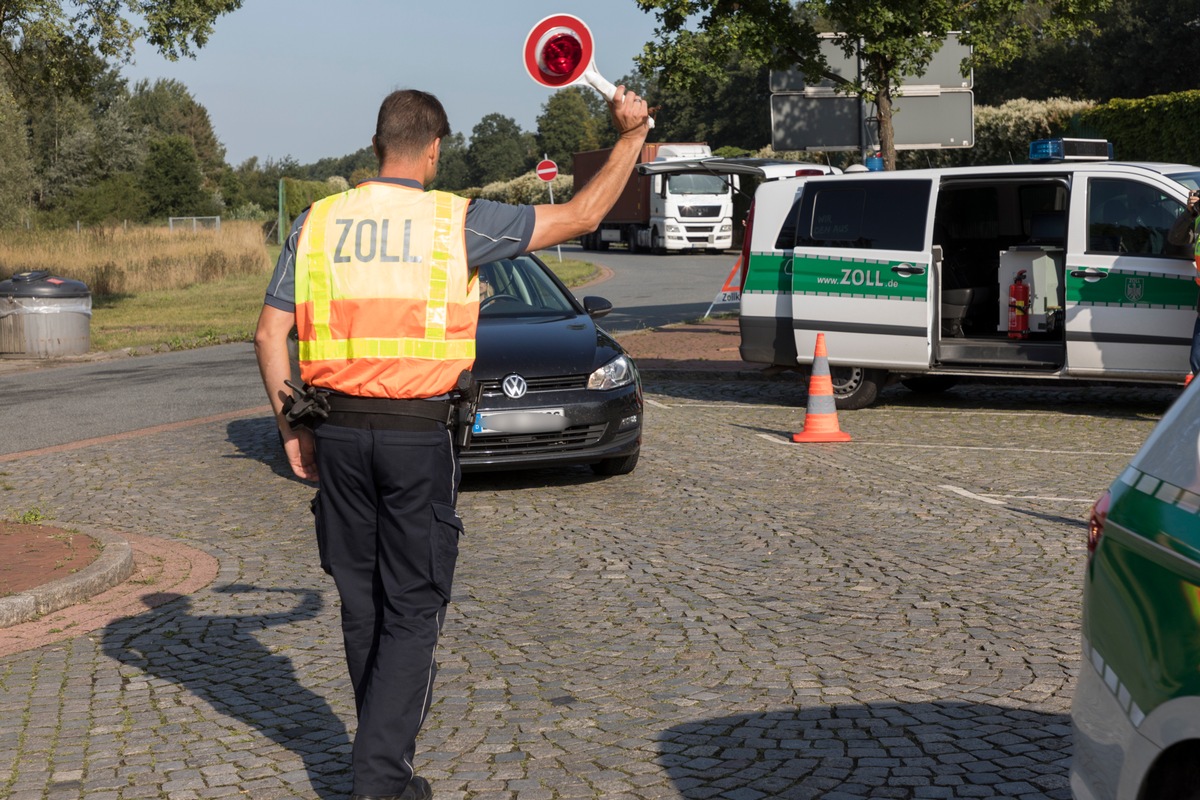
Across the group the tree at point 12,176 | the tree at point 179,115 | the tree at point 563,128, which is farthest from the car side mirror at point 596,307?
the tree at point 563,128

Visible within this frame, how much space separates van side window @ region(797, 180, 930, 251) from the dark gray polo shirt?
878cm

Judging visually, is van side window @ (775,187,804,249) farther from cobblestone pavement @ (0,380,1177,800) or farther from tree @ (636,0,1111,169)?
tree @ (636,0,1111,169)

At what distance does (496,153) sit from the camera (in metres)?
140

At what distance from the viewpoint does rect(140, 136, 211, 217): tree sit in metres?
73.4

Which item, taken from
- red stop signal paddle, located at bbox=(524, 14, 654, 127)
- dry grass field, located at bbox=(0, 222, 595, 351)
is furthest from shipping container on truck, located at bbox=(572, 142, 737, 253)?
red stop signal paddle, located at bbox=(524, 14, 654, 127)

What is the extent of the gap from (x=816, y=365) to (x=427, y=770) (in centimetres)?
774

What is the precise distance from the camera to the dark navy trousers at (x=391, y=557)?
4023 mm

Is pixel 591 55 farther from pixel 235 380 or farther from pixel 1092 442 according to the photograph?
pixel 235 380

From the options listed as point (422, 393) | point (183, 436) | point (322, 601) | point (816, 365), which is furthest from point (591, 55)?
point (183, 436)

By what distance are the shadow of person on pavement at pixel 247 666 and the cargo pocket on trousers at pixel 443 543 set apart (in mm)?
852

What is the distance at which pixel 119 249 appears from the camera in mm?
38719

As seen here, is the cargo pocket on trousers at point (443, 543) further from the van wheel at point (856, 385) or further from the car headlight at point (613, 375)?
the van wheel at point (856, 385)

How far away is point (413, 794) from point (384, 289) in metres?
1.39

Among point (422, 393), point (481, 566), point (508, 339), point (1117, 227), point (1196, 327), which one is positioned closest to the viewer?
point (422, 393)
